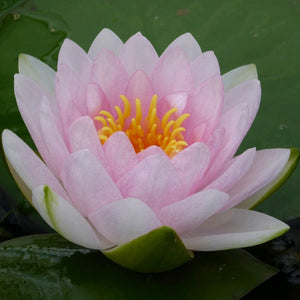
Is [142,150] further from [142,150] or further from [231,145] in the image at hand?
[231,145]

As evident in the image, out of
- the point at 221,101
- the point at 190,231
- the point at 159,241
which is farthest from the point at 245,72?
the point at 159,241

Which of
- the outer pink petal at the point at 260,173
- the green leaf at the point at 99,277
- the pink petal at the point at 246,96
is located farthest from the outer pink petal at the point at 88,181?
the pink petal at the point at 246,96

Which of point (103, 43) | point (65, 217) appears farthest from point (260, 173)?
point (103, 43)

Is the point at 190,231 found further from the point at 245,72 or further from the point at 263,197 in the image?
the point at 245,72

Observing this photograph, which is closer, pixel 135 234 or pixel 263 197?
pixel 135 234

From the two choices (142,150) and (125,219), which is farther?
(142,150)

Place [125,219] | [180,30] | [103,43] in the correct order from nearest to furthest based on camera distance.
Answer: [125,219] → [103,43] → [180,30]
